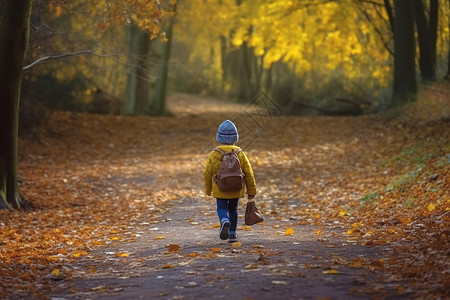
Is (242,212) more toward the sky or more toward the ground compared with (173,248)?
more toward the ground

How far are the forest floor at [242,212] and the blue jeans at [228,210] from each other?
10.7 inches

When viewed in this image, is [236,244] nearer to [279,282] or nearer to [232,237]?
[232,237]

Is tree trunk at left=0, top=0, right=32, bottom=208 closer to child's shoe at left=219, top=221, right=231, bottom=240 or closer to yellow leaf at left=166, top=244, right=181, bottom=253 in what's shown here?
yellow leaf at left=166, top=244, right=181, bottom=253

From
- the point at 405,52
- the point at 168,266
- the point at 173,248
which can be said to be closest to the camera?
the point at 168,266

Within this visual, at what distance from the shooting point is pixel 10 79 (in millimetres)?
12062

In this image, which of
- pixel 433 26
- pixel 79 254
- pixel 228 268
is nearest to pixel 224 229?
pixel 228 268

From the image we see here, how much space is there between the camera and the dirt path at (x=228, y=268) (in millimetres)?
6301

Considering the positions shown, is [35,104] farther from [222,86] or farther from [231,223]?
[222,86]

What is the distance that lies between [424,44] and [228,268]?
1756 centimetres

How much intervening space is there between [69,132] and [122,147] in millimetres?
1986

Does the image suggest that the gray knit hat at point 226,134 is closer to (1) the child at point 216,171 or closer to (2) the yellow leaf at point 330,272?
(1) the child at point 216,171

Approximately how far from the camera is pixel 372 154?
61.5ft

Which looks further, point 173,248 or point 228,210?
point 228,210

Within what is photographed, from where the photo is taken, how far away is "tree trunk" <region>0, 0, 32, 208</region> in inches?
464
